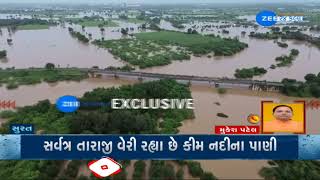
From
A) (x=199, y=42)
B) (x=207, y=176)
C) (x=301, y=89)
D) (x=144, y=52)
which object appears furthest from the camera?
(x=199, y=42)

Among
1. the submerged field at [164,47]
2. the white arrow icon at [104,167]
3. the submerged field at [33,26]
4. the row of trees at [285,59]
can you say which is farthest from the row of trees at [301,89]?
the submerged field at [33,26]

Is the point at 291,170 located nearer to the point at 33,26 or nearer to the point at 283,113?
the point at 283,113

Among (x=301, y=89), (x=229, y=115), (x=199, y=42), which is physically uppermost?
(x=199, y=42)

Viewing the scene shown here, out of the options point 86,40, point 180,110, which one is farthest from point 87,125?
point 86,40

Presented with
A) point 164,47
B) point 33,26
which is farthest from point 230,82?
point 33,26
